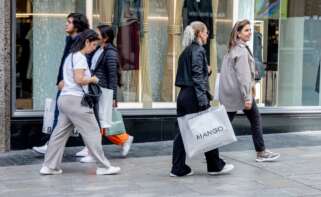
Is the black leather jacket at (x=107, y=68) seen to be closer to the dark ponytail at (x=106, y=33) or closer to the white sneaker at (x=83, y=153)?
the dark ponytail at (x=106, y=33)

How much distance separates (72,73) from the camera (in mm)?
7027

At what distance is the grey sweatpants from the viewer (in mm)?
7027

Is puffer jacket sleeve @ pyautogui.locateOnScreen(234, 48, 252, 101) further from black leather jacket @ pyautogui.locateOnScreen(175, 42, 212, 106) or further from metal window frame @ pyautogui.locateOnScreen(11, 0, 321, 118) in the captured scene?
metal window frame @ pyautogui.locateOnScreen(11, 0, 321, 118)

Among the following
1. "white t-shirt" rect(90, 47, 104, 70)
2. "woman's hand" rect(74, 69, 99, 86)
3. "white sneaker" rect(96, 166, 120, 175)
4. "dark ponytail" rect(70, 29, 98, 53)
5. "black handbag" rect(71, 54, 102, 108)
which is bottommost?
"white sneaker" rect(96, 166, 120, 175)

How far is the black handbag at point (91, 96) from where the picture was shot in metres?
7.04

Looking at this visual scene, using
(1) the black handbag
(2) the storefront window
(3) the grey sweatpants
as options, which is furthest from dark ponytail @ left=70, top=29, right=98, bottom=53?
(2) the storefront window

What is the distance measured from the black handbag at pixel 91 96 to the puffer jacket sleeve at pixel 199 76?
3.51 ft

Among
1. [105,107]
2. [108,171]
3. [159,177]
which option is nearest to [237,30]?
[105,107]

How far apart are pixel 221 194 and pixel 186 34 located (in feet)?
5.87

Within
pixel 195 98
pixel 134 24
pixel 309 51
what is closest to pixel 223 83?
pixel 195 98

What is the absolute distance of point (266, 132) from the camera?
10461 millimetres

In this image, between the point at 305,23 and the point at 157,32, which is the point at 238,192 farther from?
the point at 305,23

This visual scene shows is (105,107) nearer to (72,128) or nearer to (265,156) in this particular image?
(72,128)

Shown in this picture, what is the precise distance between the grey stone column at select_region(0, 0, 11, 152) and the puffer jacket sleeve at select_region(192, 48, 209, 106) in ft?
9.35
